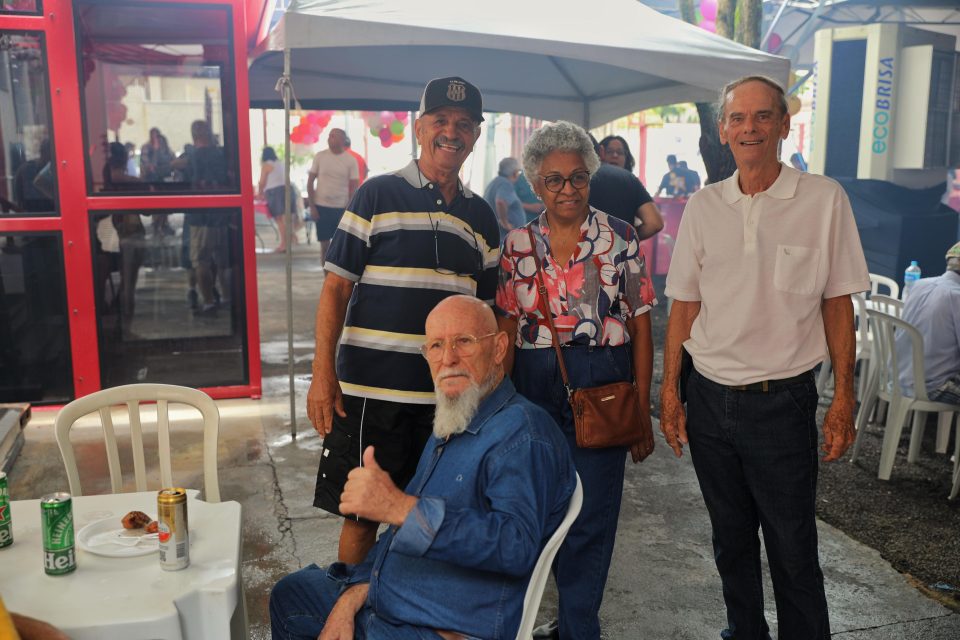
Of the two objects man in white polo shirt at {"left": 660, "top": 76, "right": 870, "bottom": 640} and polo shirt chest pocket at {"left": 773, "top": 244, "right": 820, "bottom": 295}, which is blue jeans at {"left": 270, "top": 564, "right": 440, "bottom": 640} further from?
polo shirt chest pocket at {"left": 773, "top": 244, "right": 820, "bottom": 295}

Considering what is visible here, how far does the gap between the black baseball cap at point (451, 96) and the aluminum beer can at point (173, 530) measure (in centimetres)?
143

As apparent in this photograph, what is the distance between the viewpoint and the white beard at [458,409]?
78.0 inches

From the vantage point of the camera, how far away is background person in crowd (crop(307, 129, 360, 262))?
9969mm

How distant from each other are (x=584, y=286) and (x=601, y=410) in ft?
1.20

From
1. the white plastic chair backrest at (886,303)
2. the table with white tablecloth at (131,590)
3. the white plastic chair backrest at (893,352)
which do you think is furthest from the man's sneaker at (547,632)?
the white plastic chair backrest at (886,303)

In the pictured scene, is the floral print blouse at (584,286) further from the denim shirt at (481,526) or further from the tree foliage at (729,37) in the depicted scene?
the tree foliage at (729,37)

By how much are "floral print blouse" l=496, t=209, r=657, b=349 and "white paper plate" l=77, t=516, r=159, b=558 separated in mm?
1196

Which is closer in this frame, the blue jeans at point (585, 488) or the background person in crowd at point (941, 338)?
the blue jeans at point (585, 488)

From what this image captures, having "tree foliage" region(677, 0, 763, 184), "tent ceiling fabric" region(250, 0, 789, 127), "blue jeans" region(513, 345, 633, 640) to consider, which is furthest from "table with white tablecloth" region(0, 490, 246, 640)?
"tree foliage" region(677, 0, 763, 184)

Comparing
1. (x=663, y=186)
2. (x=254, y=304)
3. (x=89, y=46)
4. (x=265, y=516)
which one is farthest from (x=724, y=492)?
(x=663, y=186)

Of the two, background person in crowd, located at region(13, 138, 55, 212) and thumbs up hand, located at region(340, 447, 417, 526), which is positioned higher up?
background person in crowd, located at region(13, 138, 55, 212)

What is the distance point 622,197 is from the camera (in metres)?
4.45

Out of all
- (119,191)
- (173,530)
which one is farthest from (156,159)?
(173,530)

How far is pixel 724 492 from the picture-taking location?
2.54 meters
